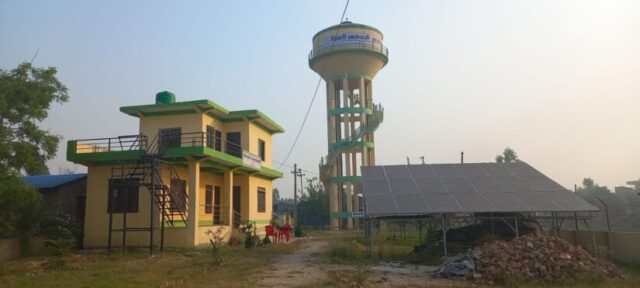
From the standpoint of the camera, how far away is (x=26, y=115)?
663 inches

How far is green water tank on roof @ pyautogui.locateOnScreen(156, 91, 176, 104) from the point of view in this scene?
24031mm

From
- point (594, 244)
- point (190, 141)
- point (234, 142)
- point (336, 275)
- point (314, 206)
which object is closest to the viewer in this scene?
point (336, 275)

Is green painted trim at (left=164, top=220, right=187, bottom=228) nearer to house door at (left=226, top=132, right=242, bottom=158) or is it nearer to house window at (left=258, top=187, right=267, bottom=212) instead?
house door at (left=226, top=132, right=242, bottom=158)

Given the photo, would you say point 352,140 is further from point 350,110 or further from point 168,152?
point 168,152

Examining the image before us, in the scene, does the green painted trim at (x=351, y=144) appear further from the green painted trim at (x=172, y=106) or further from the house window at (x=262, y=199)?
the green painted trim at (x=172, y=106)

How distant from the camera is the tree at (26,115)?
53.0 feet

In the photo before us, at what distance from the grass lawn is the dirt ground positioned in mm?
673

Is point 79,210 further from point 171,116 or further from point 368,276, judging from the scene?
point 368,276

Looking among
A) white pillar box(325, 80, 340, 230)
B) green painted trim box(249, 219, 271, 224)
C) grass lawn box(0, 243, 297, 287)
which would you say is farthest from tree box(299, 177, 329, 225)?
grass lawn box(0, 243, 297, 287)

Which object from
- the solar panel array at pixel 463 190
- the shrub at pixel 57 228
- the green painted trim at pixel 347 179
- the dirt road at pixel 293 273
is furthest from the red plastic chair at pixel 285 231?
the green painted trim at pixel 347 179

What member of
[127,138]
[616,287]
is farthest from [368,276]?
[127,138]

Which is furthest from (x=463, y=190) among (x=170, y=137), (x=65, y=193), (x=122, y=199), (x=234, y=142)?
(x=65, y=193)

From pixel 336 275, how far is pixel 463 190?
7.57m

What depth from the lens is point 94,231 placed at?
21.4 meters
